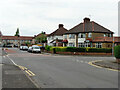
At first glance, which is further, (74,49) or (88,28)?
(88,28)

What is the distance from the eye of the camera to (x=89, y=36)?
46219 mm

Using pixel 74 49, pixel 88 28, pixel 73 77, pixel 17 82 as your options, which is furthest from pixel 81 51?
pixel 17 82

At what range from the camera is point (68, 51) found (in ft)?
122

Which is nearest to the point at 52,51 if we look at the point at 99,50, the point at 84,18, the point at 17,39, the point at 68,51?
the point at 68,51

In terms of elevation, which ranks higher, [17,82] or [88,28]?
[88,28]

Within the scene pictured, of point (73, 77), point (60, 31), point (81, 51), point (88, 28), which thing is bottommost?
point (73, 77)

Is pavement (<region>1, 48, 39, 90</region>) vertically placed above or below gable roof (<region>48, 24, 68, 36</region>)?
below

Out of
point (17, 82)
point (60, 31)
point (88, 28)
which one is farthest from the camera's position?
point (60, 31)

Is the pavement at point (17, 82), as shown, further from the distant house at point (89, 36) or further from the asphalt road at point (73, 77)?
the distant house at point (89, 36)

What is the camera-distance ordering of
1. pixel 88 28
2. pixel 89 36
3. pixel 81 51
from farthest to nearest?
pixel 88 28, pixel 89 36, pixel 81 51

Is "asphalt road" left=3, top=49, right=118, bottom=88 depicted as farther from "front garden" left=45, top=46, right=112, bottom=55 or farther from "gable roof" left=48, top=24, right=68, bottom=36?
"gable roof" left=48, top=24, right=68, bottom=36

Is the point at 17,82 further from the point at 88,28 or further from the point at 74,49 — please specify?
the point at 88,28

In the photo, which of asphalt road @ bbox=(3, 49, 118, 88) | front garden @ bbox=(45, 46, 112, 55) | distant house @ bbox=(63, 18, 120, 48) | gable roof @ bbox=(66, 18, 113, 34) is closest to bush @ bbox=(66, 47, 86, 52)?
front garden @ bbox=(45, 46, 112, 55)

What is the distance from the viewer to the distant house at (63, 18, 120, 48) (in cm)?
4366
